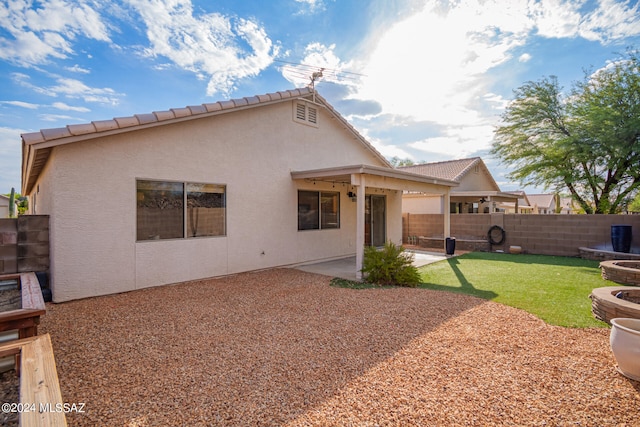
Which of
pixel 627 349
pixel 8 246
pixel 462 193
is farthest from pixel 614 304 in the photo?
pixel 462 193

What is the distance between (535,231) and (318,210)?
9.23m

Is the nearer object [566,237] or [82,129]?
[82,129]

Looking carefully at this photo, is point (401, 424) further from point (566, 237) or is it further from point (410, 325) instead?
point (566, 237)

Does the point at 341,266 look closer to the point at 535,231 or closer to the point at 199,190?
the point at 199,190

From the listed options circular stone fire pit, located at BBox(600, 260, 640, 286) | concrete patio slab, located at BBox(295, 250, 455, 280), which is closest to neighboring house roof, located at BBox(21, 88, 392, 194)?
concrete patio slab, located at BBox(295, 250, 455, 280)

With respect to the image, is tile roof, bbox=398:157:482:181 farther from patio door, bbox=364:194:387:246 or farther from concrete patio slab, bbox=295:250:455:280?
concrete patio slab, bbox=295:250:455:280

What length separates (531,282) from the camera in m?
7.88

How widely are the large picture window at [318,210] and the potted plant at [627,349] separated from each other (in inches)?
313

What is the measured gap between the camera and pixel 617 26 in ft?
38.6

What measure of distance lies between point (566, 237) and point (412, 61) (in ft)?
29.6

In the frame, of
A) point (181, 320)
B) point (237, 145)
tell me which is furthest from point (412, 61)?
point (181, 320)

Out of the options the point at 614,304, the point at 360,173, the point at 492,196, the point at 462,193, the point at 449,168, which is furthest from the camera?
the point at 449,168

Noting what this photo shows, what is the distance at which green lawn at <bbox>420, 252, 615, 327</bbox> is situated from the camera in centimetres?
560

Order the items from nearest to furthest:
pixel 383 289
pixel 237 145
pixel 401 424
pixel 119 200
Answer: pixel 401 424
pixel 119 200
pixel 383 289
pixel 237 145
